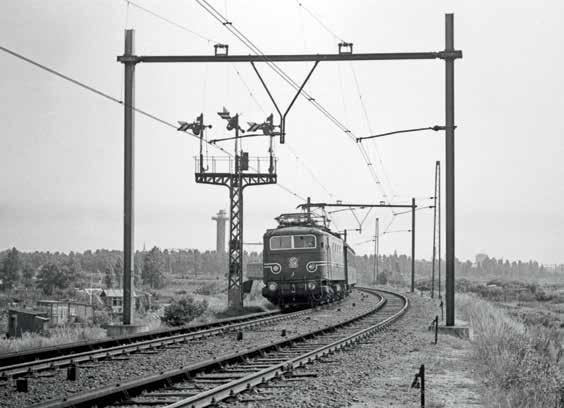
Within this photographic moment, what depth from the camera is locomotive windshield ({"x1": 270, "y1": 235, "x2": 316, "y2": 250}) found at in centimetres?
2972

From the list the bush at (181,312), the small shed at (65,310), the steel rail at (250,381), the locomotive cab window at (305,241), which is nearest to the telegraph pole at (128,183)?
the steel rail at (250,381)

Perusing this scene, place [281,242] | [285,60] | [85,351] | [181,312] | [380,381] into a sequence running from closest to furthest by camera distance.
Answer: [380,381], [85,351], [285,60], [181,312], [281,242]

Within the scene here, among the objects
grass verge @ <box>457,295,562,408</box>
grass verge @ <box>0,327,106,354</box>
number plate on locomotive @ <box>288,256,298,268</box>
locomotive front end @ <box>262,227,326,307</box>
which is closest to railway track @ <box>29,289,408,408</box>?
grass verge @ <box>457,295,562,408</box>

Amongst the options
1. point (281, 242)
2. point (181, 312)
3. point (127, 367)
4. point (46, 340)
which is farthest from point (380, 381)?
point (281, 242)

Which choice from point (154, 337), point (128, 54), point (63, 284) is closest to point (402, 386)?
point (154, 337)

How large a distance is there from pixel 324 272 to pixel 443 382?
1866 cm

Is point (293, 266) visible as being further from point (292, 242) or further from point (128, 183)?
point (128, 183)

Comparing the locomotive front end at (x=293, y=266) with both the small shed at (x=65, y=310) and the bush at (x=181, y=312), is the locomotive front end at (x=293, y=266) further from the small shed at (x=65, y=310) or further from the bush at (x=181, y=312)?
the small shed at (x=65, y=310)

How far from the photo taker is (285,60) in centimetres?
1780

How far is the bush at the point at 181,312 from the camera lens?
26.0m

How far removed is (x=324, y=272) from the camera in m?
30.2

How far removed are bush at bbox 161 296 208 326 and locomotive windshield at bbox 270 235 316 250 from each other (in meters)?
3.80

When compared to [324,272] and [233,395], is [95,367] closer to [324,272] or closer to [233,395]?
[233,395]

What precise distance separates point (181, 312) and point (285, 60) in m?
12.0
